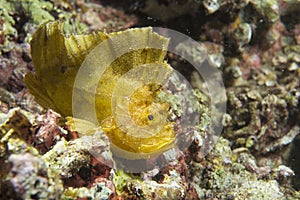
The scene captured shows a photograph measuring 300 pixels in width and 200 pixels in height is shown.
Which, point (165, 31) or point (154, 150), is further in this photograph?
point (165, 31)

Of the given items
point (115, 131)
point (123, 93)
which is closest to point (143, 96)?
point (123, 93)

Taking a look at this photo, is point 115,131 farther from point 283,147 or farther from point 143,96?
point 283,147

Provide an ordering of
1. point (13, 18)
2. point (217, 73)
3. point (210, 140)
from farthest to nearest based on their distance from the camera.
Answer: point (217, 73) → point (13, 18) → point (210, 140)

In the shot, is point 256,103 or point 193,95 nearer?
point 193,95

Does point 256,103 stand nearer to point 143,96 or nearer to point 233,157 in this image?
point 233,157

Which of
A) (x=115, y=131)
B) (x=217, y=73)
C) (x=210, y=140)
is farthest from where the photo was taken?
(x=217, y=73)

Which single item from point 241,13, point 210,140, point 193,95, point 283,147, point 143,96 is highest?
point 241,13

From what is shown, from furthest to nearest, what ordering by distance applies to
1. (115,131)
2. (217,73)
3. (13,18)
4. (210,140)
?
(217,73) → (13,18) → (210,140) → (115,131)

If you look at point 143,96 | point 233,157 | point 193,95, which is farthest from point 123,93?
point 233,157

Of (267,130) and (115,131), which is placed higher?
(115,131)
